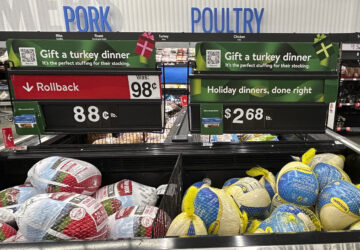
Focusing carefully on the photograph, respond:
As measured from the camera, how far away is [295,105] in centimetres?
133

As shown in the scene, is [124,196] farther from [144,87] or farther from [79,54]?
[79,54]

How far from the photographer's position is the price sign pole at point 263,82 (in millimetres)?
1279

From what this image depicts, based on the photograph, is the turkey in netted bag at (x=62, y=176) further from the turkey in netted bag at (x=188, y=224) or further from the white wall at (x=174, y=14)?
the white wall at (x=174, y=14)

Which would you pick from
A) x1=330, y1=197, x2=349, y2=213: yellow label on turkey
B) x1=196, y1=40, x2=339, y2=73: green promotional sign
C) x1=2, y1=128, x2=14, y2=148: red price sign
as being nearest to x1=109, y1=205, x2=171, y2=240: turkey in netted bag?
x1=330, y1=197, x2=349, y2=213: yellow label on turkey

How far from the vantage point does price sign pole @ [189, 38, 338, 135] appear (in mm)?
1279

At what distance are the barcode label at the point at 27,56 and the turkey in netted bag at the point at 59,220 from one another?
0.77 m

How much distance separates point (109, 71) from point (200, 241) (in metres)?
0.97

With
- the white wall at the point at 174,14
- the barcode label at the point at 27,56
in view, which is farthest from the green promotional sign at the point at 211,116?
the white wall at the point at 174,14

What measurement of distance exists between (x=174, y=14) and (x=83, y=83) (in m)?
5.70

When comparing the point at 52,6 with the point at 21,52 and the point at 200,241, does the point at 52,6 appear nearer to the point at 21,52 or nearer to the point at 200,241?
the point at 21,52

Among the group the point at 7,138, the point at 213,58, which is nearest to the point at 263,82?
the point at 213,58

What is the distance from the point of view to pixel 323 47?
50.1 inches

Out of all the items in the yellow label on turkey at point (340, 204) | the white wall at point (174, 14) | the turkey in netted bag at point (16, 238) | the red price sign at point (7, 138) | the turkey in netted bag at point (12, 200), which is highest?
the white wall at point (174, 14)

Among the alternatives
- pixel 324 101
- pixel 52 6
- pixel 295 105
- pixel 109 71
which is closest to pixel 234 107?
pixel 295 105
